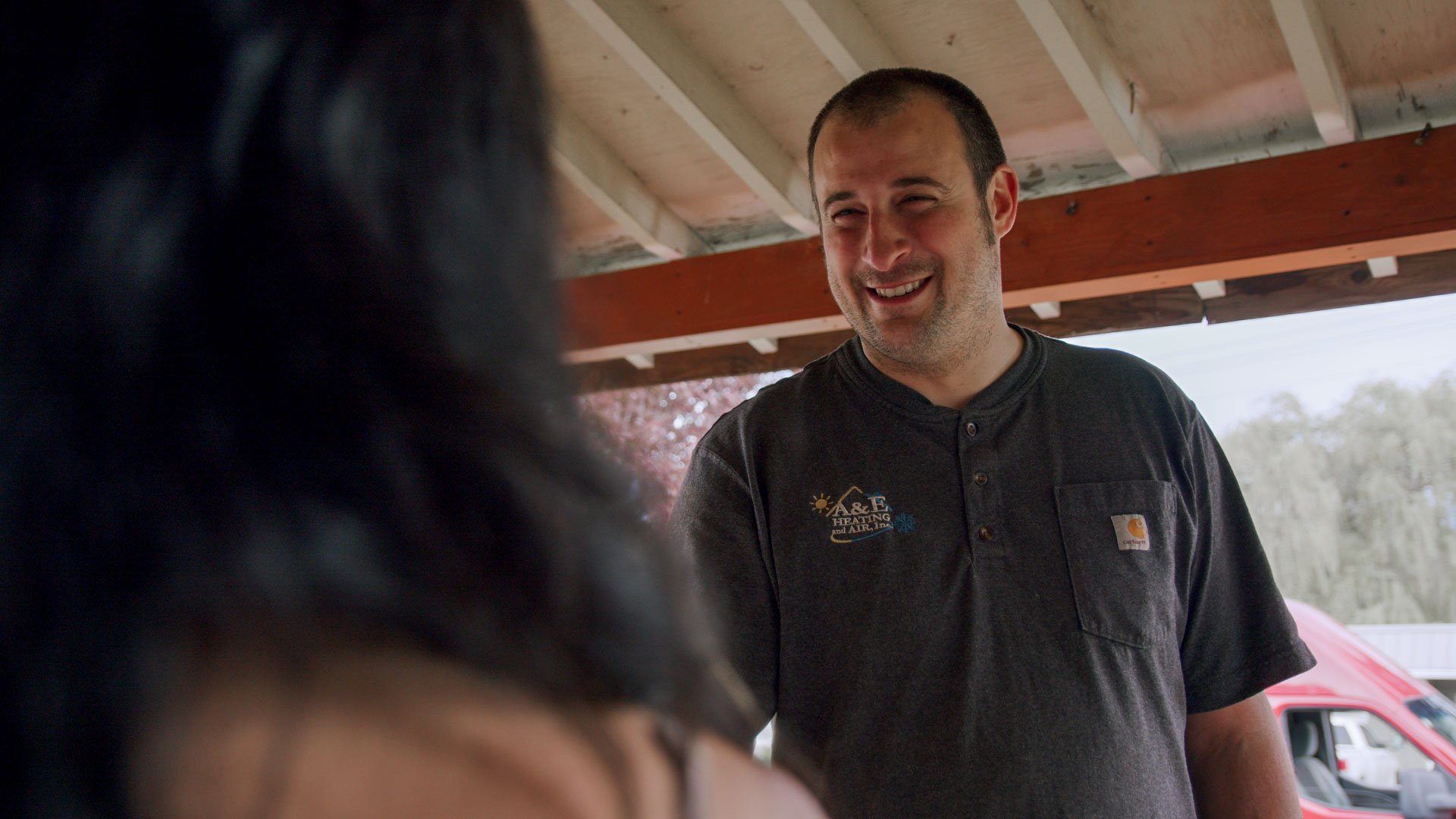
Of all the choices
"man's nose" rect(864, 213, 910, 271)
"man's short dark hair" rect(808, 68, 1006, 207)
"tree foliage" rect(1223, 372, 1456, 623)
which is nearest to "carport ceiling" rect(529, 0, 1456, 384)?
"man's short dark hair" rect(808, 68, 1006, 207)

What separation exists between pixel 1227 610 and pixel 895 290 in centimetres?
71

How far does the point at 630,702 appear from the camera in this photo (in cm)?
36

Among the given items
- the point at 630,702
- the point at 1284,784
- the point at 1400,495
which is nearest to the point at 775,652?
the point at 1284,784

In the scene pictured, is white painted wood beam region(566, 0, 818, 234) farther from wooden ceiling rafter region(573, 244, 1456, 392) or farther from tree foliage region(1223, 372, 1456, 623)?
tree foliage region(1223, 372, 1456, 623)

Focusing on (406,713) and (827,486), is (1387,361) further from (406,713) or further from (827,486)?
(406,713)

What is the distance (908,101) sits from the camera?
181 cm

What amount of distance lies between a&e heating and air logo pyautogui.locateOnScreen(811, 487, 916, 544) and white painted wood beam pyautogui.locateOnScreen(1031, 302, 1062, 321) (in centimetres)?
221

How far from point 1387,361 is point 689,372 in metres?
5.85

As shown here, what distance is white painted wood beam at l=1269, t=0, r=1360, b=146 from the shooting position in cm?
237

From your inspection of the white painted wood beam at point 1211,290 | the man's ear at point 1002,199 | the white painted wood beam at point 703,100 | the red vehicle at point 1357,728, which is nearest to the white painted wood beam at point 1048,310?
the white painted wood beam at point 1211,290

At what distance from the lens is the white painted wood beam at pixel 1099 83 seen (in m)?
2.47

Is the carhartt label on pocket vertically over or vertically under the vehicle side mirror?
over

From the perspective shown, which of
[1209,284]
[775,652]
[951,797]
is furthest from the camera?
[1209,284]

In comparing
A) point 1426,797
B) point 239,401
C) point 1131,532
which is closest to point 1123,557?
point 1131,532
